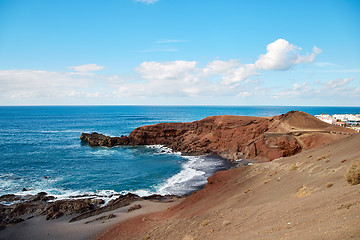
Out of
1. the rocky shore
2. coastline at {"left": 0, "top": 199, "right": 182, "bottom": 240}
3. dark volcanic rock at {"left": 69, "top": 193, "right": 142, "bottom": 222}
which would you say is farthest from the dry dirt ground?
the rocky shore

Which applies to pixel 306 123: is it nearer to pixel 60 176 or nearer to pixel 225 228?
pixel 225 228

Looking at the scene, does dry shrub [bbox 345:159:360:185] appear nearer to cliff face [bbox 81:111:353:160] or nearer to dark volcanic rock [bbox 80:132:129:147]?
cliff face [bbox 81:111:353:160]

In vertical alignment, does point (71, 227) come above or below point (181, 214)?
below

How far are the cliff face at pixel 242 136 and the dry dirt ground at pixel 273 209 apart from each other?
14.2 meters

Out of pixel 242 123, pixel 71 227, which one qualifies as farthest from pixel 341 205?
pixel 242 123

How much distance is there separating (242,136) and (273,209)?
39558 millimetres

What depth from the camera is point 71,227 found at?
21.2m

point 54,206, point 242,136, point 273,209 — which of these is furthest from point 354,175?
point 242,136

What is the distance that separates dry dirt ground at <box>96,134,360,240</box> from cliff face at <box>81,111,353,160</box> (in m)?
14.2

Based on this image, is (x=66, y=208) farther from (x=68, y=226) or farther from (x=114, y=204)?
(x=114, y=204)

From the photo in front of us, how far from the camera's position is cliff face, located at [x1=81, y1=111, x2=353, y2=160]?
40188 millimetres

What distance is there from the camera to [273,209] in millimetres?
13586

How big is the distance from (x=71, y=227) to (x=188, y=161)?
28.3 meters

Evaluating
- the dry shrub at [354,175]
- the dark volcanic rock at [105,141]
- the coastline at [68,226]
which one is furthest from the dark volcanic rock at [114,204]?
the dark volcanic rock at [105,141]
